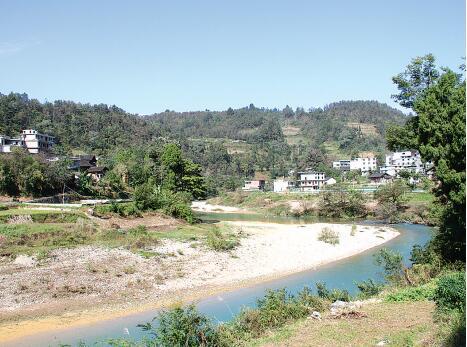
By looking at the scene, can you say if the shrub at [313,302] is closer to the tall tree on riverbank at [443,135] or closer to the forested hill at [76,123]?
the tall tree on riverbank at [443,135]

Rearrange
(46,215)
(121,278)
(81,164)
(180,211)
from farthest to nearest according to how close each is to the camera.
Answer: (81,164)
(180,211)
(46,215)
(121,278)

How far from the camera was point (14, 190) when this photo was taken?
214ft

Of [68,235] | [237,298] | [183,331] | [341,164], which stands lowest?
[237,298]

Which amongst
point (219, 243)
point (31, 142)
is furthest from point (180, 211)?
point (31, 142)

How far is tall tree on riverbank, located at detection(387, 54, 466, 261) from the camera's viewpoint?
22.8m

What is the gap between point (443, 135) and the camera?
24.5 metres

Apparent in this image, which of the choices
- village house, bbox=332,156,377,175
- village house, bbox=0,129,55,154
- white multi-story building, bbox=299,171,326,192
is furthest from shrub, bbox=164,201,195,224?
village house, bbox=332,156,377,175

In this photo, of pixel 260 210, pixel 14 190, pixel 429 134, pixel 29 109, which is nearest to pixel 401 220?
pixel 260 210

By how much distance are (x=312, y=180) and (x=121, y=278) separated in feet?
347

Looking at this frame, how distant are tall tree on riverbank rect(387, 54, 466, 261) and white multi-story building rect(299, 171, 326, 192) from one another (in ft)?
320

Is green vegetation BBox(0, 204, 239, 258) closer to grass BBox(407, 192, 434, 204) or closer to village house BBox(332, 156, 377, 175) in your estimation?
grass BBox(407, 192, 434, 204)

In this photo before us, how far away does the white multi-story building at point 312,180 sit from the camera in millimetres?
131500

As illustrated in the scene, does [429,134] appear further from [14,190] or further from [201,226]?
[14,190]

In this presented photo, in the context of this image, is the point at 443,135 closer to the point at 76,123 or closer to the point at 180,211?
the point at 180,211
